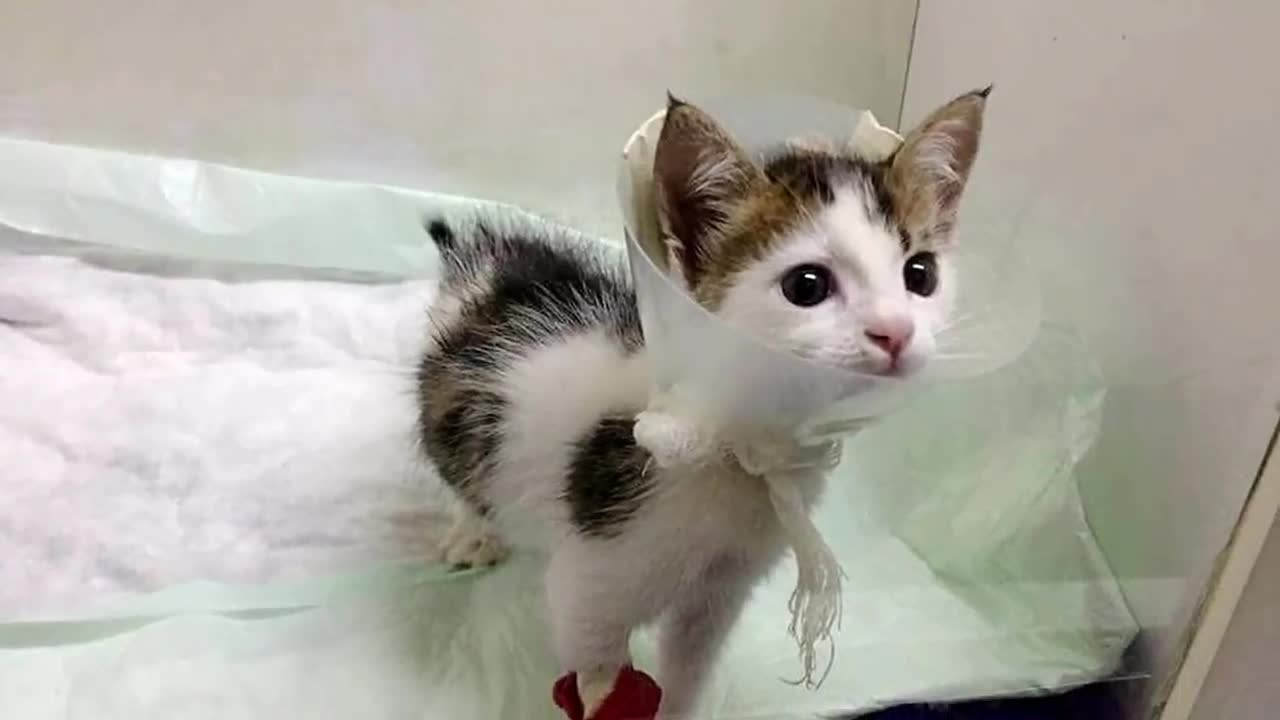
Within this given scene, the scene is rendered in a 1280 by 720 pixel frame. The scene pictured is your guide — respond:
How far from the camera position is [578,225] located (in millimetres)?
1369

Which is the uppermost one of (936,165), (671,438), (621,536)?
(936,165)

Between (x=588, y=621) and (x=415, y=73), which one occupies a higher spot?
(x=415, y=73)

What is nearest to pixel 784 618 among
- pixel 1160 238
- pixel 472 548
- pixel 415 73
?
pixel 472 548

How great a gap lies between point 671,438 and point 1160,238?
431 millimetres

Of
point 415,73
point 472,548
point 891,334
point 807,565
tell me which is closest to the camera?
point 891,334

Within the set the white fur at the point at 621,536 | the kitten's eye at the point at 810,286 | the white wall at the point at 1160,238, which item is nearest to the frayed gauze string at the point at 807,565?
the white fur at the point at 621,536

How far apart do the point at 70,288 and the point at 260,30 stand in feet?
1.18

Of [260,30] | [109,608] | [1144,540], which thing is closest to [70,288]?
[260,30]

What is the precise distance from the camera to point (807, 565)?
84 cm

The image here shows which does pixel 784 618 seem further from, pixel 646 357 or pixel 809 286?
pixel 809 286

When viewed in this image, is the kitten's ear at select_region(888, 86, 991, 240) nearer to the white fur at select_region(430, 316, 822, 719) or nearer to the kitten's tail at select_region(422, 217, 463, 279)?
the white fur at select_region(430, 316, 822, 719)

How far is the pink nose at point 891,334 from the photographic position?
72cm

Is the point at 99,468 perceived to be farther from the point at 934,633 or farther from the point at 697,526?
the point at 934,633

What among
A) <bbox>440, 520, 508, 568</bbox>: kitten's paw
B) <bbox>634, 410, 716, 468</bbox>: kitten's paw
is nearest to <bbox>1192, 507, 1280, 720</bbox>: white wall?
<bbox>634, 410, 716, 468</bbox>: kitten's paw
